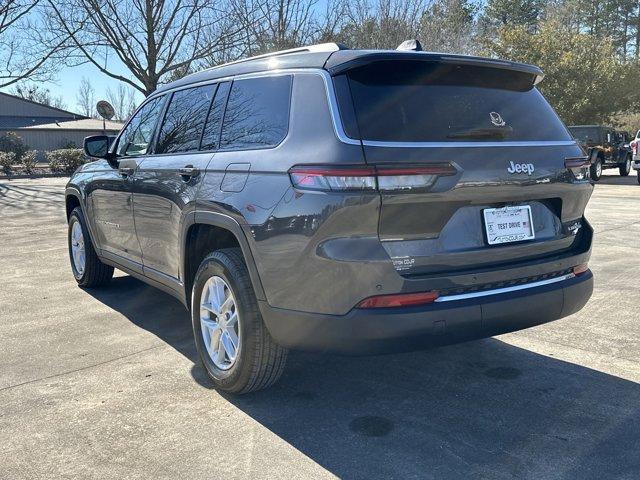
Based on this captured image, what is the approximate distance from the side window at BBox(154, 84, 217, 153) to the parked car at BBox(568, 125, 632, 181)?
19.8 meters

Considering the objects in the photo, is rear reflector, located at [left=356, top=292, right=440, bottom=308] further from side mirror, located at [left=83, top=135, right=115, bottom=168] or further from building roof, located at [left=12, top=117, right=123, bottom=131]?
building roof, located at [left=12, top=117, right=123, bottom=131]

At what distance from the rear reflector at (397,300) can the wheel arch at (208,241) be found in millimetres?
594

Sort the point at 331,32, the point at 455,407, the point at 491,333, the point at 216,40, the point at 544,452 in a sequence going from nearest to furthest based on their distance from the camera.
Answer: the point at 544,452 → the point at 491,333 → the point at 455,407 → the point at 331,32 → the point at 216,40

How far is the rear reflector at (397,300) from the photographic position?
2.70m

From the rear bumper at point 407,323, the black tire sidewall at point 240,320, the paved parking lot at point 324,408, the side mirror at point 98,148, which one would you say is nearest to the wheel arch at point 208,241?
the black tire sidewall at point 240,320

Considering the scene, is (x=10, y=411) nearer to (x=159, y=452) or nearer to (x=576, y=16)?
(x=159, y=452)

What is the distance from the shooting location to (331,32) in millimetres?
19484

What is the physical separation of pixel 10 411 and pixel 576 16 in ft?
203

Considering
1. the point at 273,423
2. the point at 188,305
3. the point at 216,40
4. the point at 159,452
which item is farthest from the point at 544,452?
the point at 216,40

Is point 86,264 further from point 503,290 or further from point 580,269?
point 580,269

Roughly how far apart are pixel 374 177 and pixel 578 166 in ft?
4.54

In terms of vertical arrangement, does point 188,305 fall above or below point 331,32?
below

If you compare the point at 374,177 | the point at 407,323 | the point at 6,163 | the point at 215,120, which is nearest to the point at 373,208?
the point at 374,177

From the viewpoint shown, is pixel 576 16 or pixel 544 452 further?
pixel 576 16
